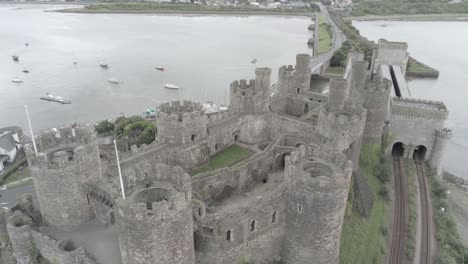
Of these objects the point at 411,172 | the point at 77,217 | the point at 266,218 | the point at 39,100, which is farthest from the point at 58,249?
the point at 39,100

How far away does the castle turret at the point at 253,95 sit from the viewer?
30922 mm

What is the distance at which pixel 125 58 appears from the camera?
8506 centimetres

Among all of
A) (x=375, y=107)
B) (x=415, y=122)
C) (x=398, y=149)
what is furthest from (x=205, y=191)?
(x=398, y=149)

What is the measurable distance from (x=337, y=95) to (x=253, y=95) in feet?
22.7

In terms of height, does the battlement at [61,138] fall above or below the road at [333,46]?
above

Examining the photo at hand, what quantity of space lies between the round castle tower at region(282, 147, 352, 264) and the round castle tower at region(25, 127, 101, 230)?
427 inches

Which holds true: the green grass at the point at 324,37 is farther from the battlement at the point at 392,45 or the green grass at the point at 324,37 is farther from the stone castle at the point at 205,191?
the stone castle at the point at 205,191

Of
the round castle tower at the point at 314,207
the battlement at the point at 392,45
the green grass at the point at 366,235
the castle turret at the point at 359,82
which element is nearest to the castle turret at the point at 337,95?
the castle turret at the point at 359,82

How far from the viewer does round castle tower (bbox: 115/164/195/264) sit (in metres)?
14.3

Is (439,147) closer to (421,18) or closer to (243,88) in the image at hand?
(243,88)

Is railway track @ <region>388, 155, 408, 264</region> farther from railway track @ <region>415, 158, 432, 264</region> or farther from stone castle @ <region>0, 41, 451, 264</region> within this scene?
stone castle @ <region>0, 41, 451, 264</region>

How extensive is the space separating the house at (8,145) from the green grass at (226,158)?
75.5 feet

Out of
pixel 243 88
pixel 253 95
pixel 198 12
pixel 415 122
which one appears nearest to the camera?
pixel 253 95

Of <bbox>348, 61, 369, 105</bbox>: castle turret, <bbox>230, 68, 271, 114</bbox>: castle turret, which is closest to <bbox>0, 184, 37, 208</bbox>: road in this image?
<bbox>230, 68, 271, 114</bbox>: castle turret
